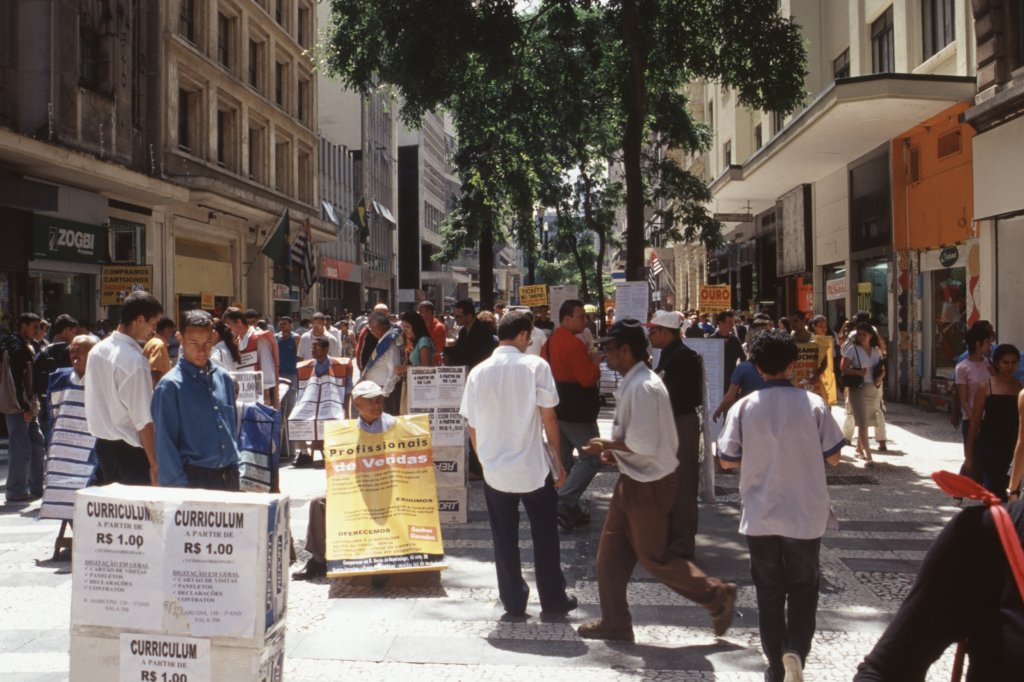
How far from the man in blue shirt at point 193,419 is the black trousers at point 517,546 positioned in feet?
5.37

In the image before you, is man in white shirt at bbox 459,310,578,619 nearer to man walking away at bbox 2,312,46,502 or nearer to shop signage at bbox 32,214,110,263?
man walking away at bbox 2,312,46,502

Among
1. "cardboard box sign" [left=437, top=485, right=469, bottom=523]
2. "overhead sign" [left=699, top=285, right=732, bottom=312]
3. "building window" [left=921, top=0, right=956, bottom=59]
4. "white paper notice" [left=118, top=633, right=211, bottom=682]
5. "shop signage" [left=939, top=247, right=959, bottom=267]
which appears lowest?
"cardboard box sign" [left=437, top=485, right=469, bottom=523]

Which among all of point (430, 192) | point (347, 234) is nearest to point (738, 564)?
point (347, 234)

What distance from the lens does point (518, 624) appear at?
5.71 m

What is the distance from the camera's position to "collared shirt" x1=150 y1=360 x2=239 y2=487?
5.23 m

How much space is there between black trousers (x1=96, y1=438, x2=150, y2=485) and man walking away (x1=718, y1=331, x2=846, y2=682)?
379 centimetres

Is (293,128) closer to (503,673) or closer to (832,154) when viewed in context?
(832,154)

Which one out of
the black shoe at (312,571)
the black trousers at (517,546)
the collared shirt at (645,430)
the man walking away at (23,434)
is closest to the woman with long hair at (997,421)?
the collared shirt at (645,430)

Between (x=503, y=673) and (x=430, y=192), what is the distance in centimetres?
7490

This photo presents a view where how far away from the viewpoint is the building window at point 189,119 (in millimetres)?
25719

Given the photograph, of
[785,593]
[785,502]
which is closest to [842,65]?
[785,502]

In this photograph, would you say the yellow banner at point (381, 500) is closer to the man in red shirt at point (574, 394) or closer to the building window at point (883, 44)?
the man in red shirt at point (574, 394)

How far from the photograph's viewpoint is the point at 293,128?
34.1m

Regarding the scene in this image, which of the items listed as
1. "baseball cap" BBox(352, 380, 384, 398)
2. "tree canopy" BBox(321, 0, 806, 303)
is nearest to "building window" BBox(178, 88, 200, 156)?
"tree canopy" BBox(321, 0, 806, 303)
